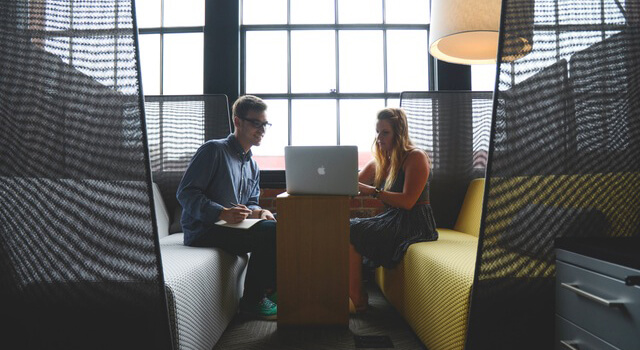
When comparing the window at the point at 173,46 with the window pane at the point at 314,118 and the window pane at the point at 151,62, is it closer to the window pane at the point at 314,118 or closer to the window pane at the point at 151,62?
the window pane at the point at 151,62

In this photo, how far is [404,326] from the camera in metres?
2.17

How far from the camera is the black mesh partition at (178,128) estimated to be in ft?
9.39

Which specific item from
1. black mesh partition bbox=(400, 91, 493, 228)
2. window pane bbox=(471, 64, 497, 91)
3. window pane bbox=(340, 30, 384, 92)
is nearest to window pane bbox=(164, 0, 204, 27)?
window pane bbox=(340, 30, 384, 92)

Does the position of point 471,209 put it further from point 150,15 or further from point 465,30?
point 150,15

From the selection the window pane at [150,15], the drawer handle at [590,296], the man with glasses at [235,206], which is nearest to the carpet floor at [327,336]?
the man with glasses at [235,206]

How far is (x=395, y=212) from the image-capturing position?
7.99 feet

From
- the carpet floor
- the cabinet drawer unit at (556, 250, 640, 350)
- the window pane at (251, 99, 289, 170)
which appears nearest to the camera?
the cabinet drawer unit at (556, 250, 640, 350)

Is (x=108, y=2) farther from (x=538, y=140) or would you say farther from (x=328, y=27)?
(x=328, y=27)

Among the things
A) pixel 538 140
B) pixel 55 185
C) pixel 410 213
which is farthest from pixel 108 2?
pixel 410 213

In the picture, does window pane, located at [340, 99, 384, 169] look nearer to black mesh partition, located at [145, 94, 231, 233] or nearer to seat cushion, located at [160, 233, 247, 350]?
black mesh partition, located at [145, 94, 231, 233]

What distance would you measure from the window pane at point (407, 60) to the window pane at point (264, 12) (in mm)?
830

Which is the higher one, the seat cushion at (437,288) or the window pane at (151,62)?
the window pane at (151,62)

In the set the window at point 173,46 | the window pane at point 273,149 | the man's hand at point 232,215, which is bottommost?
the man's hand at point 232,215

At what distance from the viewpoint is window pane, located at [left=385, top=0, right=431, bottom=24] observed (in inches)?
133
